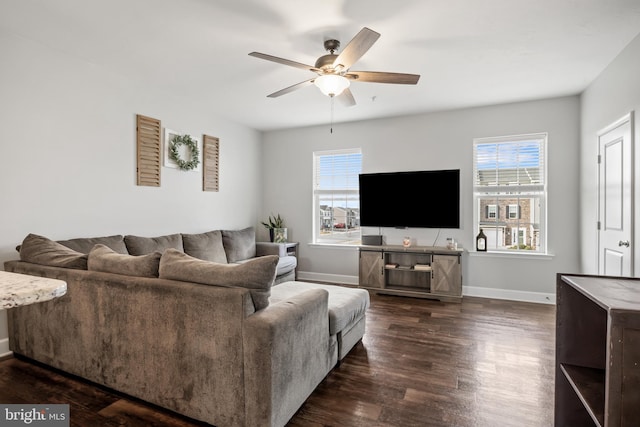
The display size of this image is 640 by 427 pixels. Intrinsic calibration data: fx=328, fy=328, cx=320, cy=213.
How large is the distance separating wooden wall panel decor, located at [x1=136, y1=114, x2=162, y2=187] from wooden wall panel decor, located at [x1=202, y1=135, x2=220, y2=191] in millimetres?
748

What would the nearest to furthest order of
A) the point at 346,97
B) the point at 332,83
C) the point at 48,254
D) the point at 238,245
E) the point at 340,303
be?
the point at 48,254
the point at 340,303
the point at 332,83
the point at 346,97
the point at 238,245

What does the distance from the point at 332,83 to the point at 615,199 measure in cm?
288

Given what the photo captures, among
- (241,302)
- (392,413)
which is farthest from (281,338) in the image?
(392,413)

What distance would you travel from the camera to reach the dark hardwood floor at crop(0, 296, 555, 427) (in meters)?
1.91

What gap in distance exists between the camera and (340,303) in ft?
8.41

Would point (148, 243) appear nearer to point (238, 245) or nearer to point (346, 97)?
point (238, 245)

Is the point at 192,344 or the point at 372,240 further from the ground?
the point at 372,240

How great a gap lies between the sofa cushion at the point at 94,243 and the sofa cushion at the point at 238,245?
1432 mm

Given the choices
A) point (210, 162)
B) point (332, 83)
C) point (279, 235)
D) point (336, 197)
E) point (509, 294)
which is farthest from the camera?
point (336, 197)

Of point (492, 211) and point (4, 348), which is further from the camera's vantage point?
point (492, 211)

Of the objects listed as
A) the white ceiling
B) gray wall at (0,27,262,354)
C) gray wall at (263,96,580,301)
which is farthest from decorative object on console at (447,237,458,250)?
gray wall at (0,27,262,354)

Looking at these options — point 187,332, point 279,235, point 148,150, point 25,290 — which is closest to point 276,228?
point 279,235

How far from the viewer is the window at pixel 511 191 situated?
14.3ft

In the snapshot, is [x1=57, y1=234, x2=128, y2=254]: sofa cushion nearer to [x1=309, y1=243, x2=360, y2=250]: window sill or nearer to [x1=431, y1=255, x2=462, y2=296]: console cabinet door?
[x1=309, y1=243, x2=360, y2=250]: window sill
